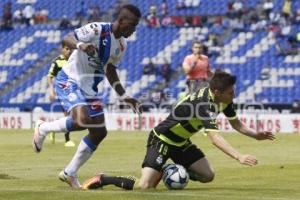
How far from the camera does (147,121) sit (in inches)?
1319

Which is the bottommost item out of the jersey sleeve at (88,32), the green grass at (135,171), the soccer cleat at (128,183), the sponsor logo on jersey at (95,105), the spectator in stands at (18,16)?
the green grass at (135,171)

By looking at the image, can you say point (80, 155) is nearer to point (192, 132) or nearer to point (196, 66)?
point (192, 132)

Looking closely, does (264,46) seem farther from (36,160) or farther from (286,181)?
(286,181)

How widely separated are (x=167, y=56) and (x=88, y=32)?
30.6m

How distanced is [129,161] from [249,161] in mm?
7685

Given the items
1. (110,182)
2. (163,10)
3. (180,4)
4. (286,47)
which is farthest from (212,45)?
(110,182)

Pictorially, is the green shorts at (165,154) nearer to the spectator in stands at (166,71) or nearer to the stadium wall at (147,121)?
the stadium wall at (147,121)

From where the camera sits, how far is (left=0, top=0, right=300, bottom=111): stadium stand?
129 feet

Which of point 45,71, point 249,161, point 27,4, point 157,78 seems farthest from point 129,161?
point 27,4

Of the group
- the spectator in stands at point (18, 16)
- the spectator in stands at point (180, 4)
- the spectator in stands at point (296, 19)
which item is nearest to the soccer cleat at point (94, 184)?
the spectator in stands at point (296, 19)

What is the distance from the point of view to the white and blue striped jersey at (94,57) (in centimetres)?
1237

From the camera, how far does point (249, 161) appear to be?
10.5m

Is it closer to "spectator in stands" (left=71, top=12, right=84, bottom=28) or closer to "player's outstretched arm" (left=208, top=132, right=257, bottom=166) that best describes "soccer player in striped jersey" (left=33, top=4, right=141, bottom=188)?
"player's outstretched arm" (left=208, top=132, right=257, bottom=166)

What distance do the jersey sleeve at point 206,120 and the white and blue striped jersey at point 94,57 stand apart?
Result: 5.73ft
